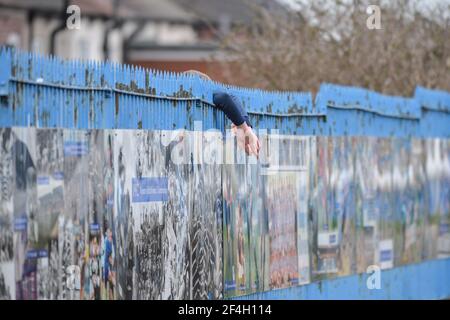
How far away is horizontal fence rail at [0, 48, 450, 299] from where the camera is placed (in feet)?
26.3

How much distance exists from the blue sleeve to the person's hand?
0.07 m

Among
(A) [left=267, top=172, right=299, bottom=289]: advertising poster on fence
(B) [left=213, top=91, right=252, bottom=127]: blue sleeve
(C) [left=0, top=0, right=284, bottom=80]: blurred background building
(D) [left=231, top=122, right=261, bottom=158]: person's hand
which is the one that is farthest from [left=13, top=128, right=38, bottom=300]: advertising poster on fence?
(C) [left=0, top=0, right=284, bottom=80]: blurred background building

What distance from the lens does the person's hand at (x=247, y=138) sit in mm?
10148

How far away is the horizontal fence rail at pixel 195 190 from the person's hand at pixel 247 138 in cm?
13

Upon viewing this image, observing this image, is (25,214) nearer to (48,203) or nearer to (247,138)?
(48,203)

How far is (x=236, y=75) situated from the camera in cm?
2167

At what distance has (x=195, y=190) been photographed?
32.7 ft

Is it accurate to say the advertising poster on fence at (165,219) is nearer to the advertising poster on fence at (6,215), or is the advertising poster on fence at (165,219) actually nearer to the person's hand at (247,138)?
the person's hand at (247,138)

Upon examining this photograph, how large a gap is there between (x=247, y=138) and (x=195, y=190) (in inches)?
25.6

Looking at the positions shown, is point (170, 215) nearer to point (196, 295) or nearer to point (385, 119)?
point (196, 295)

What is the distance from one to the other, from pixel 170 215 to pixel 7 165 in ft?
6.61

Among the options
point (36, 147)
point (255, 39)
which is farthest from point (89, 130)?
point (255, 39)
